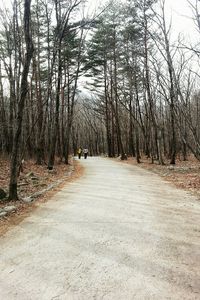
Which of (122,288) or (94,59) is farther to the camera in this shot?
(94,59)

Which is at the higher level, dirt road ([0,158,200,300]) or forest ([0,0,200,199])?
forest ([0,0,200,199])

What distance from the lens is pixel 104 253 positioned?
499 cm

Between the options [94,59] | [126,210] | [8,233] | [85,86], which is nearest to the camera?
[8,233]

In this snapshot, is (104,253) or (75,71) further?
(75,71)

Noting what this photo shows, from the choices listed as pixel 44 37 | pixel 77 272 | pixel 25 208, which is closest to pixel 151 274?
pixel 77 272

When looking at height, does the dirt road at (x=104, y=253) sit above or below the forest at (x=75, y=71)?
below

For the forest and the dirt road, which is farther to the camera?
the forest

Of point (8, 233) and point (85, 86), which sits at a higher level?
point (85, 86)

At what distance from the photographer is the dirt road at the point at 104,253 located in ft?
12.5

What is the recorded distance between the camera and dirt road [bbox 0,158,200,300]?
3.81m

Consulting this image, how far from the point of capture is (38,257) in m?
4.96

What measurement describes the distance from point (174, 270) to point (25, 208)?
17.7 feet

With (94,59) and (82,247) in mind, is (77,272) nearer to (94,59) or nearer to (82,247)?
(82,247)

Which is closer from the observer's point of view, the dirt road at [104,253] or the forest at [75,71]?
the dirt road at [104,253]
